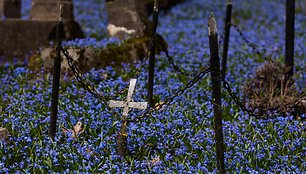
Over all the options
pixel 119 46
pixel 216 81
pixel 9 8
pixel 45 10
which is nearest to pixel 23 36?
pixel 45 10

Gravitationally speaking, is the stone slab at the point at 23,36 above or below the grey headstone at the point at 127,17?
below

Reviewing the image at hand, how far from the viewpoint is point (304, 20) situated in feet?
59.7

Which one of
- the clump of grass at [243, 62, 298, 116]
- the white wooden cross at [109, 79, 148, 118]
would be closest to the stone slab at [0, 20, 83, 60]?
the clump of grass at [243, 62, 298, 116]

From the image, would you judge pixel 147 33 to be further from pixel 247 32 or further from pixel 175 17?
pixel 175 17

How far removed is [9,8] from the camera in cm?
1269

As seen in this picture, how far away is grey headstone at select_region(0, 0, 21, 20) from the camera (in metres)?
12.6

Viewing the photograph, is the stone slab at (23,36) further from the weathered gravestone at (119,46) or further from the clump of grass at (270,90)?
the clump of grass at (270,90)

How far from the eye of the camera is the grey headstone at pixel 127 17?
11031 millimetres

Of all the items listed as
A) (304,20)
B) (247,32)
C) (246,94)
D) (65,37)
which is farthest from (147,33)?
→ (304,20)

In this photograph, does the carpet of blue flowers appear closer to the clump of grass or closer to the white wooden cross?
the clump of grass

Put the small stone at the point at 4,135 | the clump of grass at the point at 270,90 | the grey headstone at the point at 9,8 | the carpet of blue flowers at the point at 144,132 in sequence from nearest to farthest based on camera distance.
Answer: the carpet of blue flowers at the point at 144,132, the small stone at the point at 4,135, the clump of grass at the point at 270,90, the grey headstone at the point at 9,8

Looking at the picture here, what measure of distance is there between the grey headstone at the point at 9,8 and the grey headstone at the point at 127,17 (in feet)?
8.99

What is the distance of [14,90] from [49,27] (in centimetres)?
273

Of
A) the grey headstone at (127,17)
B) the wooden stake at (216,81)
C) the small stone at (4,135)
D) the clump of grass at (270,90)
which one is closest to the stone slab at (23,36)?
the grey headstone at (127,17)
